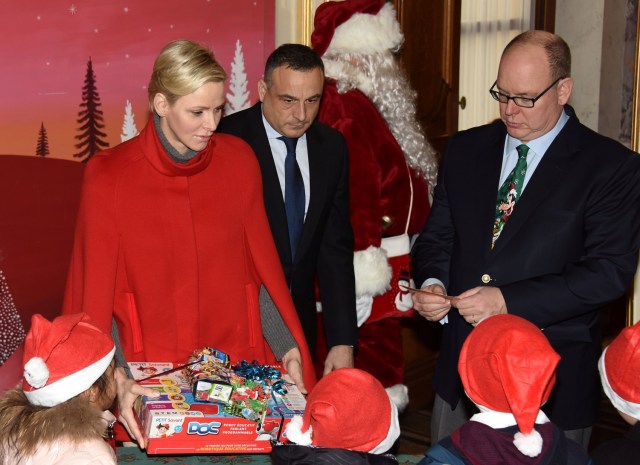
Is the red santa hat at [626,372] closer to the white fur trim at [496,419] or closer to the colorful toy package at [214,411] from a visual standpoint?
the white fur trim at [496,419]

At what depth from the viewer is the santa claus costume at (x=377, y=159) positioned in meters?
4.27

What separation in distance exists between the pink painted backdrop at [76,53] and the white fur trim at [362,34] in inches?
21.4

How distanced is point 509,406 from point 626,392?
35 centimetres

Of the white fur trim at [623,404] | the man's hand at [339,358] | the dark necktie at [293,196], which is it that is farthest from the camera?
the dark necktie at [293,196]

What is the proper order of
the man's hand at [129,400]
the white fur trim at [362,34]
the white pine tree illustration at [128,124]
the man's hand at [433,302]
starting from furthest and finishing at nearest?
the white fur trim at [362,34] < the white pine tree illustration at [128,124] < the man's hand at [433,302] < the man's hand at [129,400]

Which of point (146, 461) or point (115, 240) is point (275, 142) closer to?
point (115, 240)

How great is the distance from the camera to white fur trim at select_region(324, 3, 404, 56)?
437cm

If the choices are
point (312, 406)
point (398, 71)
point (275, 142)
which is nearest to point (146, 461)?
point (312, 406)

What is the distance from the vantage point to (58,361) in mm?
2086

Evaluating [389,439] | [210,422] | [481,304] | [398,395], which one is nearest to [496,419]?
[389,439]

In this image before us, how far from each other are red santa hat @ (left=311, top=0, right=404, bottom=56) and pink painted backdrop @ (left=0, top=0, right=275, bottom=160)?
1.52ft

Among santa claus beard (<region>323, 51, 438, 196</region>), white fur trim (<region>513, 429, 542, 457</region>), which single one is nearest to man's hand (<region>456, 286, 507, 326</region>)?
white fur trim (<region>513, 429, 542, 457</region>)

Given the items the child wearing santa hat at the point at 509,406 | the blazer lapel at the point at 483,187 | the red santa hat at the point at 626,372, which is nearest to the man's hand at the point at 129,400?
the child wearing santa hat at the point at 509,406

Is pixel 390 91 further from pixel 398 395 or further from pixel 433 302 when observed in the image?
pixel 433 302
